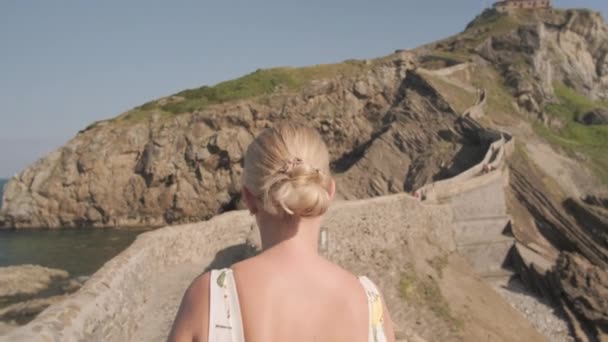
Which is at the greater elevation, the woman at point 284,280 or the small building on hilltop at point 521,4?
the small building on hilltop at point 521,4

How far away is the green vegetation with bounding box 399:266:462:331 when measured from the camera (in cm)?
1639

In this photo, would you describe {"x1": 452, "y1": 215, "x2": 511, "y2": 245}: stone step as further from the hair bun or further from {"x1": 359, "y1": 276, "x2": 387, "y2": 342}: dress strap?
the hair bun

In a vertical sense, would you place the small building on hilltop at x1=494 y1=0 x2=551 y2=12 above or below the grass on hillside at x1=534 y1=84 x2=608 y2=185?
above

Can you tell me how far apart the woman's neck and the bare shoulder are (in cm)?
32

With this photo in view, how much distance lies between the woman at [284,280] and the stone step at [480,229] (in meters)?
22.4

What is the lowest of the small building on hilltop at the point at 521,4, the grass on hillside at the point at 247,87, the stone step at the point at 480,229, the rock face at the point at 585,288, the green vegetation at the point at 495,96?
the rock face at the point at 585,288

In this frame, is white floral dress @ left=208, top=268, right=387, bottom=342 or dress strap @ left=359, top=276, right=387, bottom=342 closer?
white floral dress @ left=208, top=268, right=387, bottom=342

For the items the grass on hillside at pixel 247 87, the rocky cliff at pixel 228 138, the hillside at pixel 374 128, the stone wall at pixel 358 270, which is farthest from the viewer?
the grass on hillside at pixel 247 87

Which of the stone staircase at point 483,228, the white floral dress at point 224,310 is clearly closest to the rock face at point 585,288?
the stone staircase at point 483,228

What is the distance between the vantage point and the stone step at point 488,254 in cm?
2378

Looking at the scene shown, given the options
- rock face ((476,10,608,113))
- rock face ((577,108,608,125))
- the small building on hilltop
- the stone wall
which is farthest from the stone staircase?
the small building on hilltop

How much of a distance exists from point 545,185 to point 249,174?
31.7 m

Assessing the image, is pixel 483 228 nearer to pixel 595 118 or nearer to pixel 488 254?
pixel 488 254

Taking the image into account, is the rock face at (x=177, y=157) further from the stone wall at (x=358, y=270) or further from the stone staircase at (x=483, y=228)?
the stone wall at (x=358, y=270)
